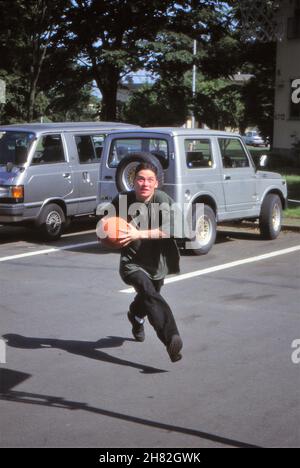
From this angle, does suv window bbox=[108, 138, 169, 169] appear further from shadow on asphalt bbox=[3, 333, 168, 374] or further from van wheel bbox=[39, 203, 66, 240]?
shadow on asphalt bbox=[3, 333, 168, 374]

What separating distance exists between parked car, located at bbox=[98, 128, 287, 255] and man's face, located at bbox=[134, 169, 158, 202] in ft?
14.6

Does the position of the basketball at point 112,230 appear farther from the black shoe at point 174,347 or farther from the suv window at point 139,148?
the suv window at point 139,148

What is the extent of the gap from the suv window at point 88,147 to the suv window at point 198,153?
2.78 meters

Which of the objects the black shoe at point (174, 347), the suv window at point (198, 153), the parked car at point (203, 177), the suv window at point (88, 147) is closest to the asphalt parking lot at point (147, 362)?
the black shoe at point (174, 347)

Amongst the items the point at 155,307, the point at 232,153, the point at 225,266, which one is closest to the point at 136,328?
the point at 155,307

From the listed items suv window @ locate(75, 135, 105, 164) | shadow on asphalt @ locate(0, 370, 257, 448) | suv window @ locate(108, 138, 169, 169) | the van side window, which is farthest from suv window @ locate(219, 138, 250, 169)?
shadow on asphalt @ locate(0, 370, 257, 448)

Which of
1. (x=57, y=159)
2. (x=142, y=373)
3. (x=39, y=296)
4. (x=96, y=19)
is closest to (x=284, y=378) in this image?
(x=142, y=373)

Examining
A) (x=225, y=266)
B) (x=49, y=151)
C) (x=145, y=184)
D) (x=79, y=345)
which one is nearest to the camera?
(x=145, y=184)

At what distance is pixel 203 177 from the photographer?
11539 millimetres

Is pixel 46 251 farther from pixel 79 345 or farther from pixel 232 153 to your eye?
pixel 79 345

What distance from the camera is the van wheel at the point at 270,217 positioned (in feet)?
42.7

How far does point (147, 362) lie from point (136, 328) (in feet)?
1.94

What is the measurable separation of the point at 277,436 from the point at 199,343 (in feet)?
7.25

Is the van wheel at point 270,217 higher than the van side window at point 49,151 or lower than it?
lower
